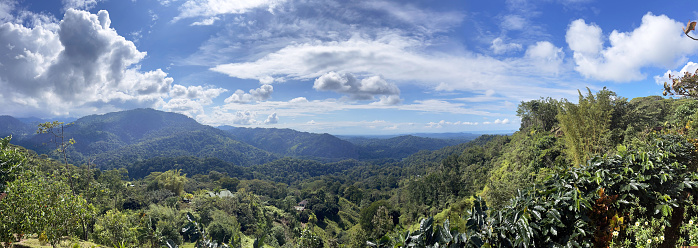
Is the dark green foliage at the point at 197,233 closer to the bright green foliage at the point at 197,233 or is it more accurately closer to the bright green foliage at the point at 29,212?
the bright green foliage at the point at 197,233

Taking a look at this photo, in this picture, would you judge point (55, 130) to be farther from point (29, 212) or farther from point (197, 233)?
point (197, 233)

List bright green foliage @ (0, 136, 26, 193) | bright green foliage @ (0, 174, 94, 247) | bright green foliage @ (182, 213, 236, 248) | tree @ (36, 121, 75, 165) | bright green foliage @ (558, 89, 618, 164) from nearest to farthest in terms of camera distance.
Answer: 1. bright green foliage @ (182, 213, 236, 248)
2. bright green foliage @ (0, 174, 94, 247)
3. bright green foliage @ (0, 136, 26, 193)
4. bright green foliage @ (558, 89, 618, 164)
5. tree @ (36, 121, 75, 165)

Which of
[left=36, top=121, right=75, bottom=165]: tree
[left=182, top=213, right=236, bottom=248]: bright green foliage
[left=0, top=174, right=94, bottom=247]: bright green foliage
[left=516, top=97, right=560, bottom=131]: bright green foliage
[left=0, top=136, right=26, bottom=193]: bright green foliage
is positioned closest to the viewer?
[left=182, top=213, right=236, bottom=248]: bright green foliage

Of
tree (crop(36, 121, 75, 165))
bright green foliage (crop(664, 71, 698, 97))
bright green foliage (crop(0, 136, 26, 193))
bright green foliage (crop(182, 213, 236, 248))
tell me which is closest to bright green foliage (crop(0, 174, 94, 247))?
bright green foliage (crop(0, 136, 26, 193))

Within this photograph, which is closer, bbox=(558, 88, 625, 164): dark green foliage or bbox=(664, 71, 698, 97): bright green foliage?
bbox=(664, 71, 698, 97): bright green foliage

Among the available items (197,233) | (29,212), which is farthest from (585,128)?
(29,212)

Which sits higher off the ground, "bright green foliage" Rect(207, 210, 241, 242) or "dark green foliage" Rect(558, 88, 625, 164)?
"dark green foliage" Rect(558, 88, 625, 164)

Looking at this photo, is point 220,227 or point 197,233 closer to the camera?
point 197,233

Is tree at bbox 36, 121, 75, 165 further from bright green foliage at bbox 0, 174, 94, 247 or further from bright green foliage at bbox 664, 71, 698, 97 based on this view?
bright green foliage at bbox 664, 71, 698, 97

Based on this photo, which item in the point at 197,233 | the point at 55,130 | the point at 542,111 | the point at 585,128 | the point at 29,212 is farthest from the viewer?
the point at 542,111

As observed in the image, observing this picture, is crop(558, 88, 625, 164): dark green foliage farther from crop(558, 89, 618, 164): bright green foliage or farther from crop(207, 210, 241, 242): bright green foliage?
crop(207, 210, 241, 242): bright green foliage

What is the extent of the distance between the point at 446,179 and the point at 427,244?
4325cm

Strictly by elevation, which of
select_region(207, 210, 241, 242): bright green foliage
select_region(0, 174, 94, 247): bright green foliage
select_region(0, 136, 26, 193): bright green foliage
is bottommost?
select_region(207, 210, 241, 242): bright green foliage

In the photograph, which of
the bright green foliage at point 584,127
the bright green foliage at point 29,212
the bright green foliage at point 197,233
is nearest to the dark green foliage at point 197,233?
the bright green foliage at point 197,233
